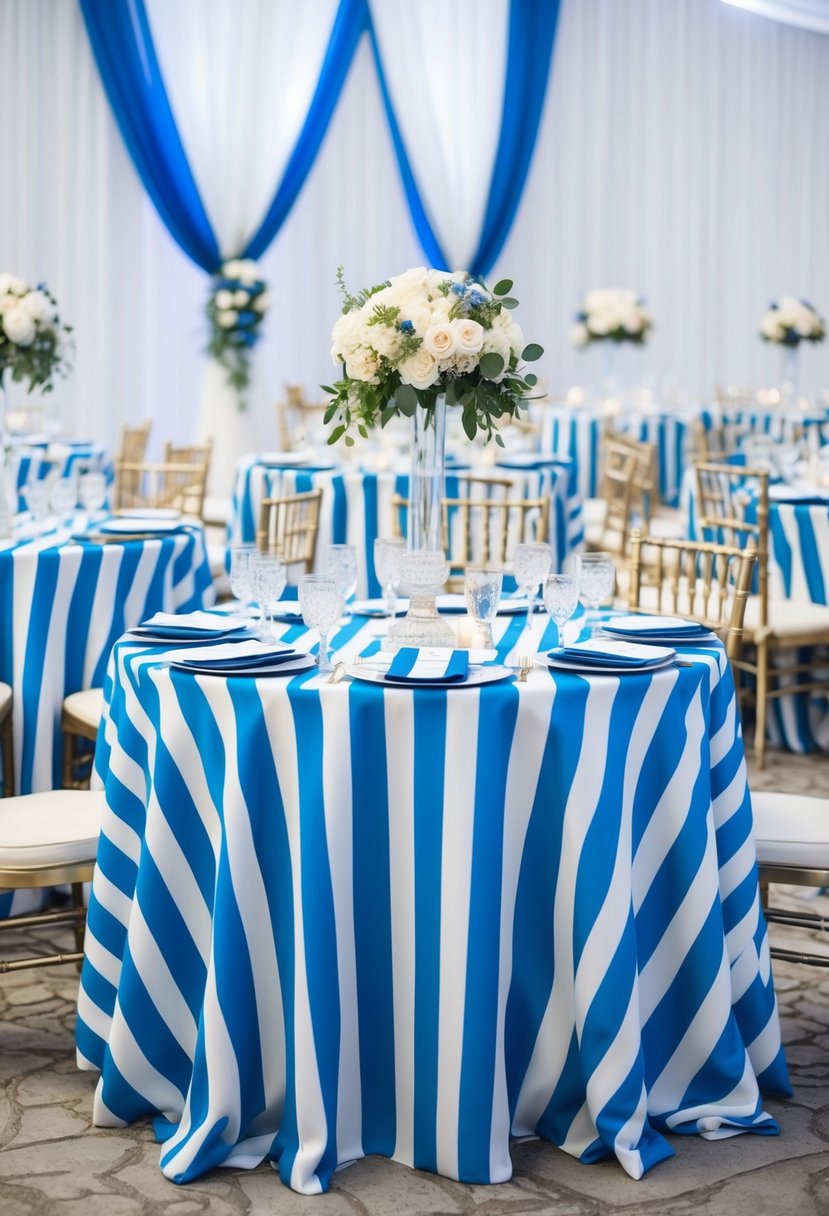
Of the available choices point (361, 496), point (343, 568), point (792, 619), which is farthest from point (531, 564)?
point (361, 496)

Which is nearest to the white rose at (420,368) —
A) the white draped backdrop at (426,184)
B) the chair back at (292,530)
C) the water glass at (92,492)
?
the chair back at (292,530)

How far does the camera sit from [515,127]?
1076 cm

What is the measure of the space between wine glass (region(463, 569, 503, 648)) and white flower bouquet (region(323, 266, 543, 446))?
273 mm

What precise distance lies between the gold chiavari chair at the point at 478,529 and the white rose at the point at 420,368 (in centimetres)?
179

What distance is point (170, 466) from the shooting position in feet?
20.2

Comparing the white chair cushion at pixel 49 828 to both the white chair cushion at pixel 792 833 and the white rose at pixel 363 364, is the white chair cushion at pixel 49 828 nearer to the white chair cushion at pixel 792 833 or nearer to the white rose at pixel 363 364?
the white rose at pixel 363 364

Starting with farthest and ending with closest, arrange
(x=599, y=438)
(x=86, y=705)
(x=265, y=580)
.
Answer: (x=599, y=438) < (x=86, y=705) < (x=265, y=580)

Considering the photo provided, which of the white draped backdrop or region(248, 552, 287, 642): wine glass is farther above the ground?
the white draped backdrop

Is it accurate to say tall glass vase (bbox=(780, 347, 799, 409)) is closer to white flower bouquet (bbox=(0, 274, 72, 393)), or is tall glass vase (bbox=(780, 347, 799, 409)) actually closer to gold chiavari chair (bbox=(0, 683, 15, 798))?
white flower bouquet (bbox=(0, 274, 72, 393))

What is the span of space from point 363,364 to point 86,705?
1.37 meters

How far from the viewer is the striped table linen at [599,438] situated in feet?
27.5

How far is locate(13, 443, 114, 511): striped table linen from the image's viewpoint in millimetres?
6617

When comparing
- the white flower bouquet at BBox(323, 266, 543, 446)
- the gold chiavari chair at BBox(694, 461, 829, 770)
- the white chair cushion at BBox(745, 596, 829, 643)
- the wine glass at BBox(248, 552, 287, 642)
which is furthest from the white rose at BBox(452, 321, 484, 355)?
the white chair cushion at BBox(745, 596, 829, 643)

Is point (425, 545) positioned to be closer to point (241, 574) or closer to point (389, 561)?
point (389, 561)
